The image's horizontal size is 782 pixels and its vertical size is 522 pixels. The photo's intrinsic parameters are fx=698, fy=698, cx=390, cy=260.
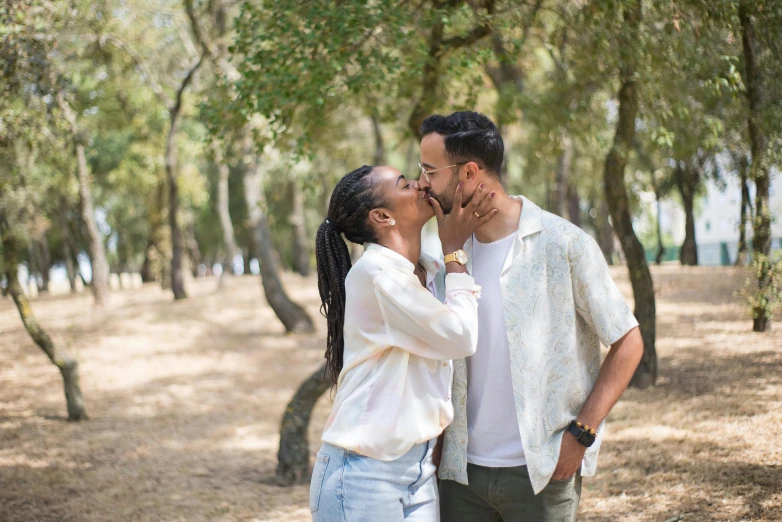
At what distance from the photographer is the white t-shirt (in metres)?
2.59

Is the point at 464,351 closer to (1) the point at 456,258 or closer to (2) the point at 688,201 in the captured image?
(1) the point at 456,258

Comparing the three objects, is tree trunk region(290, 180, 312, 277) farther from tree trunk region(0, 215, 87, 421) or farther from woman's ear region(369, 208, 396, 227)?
woman's ear region(369, 208, 396, 227)

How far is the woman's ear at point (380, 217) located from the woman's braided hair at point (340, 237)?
0.02 metres

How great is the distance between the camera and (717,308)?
11.6 metres

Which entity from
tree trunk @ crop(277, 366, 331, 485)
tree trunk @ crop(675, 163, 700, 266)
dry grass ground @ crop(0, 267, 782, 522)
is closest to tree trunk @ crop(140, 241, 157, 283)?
dry grass ground @ crop(0, 267, 782, 522)

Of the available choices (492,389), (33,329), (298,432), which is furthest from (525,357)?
(33,329)

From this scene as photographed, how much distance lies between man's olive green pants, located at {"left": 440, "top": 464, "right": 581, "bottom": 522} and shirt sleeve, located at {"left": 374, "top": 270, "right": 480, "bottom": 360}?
1.71ft

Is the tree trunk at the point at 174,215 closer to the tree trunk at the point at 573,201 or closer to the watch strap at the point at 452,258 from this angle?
the tree trunk at the point at 573,201

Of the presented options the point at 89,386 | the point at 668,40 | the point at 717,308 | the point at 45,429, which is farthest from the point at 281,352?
the point at 668,40

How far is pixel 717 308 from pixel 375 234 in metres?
10.5

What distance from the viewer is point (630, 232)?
8852mm

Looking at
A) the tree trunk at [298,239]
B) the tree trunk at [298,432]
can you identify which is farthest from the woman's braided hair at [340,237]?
the tree trunk at [298,239]

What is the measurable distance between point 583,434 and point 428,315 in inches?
28.9

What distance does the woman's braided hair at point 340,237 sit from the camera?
8.61ft
